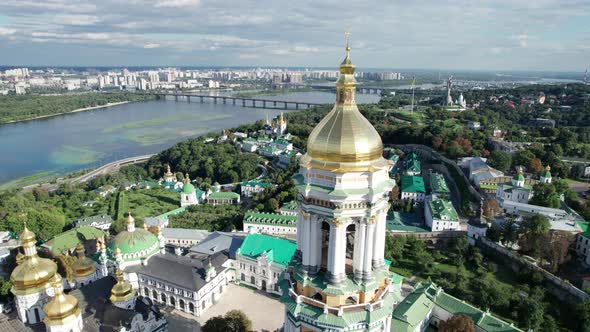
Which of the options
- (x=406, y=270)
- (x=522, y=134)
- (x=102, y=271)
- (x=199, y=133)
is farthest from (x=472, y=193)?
(x=199, y=133)

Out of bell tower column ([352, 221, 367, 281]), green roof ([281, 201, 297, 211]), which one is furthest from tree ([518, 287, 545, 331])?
green roof ([281, 201, 297, 211])

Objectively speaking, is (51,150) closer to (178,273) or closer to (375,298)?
(178,273)

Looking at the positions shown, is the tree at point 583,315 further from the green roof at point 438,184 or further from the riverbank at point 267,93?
the riverbank at point 267,93

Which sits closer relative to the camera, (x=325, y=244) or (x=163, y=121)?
(x=325, y=244)

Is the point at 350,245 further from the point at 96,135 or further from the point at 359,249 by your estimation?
the point at 96,135

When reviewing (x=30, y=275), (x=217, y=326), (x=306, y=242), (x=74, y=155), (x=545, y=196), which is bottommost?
(x=74, y=155)

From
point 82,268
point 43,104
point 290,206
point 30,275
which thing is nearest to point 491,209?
point 290,206

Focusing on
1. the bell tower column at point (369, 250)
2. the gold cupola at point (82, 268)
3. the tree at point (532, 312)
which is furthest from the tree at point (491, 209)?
the gold cupola at point (82, 268)
